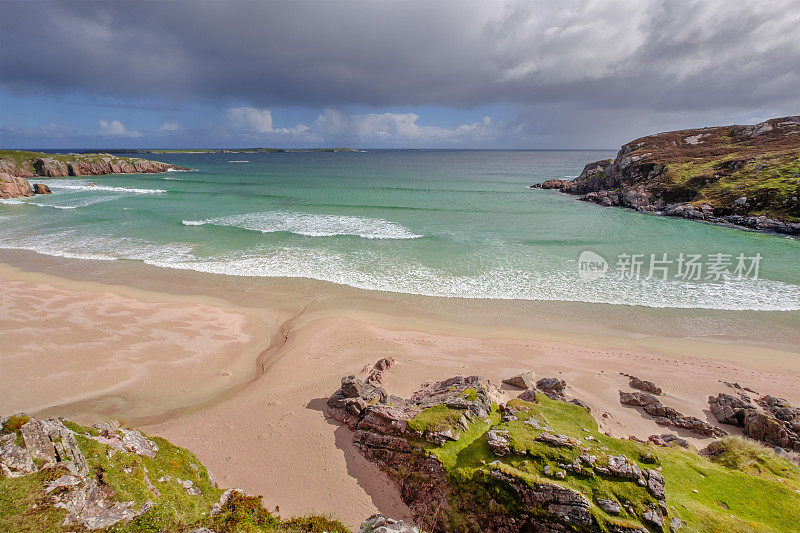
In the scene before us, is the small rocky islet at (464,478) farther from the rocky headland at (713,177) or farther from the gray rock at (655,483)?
the rocky headland at (713,177)

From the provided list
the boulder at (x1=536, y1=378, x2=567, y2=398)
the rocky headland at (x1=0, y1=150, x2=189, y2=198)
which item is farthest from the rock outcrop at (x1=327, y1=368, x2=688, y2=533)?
the rocky headland at (x1=0, y1=150, x2=189, y2=198)

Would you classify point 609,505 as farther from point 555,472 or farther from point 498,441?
point 498,441

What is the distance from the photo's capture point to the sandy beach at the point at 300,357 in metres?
10.9

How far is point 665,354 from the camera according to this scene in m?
16.6

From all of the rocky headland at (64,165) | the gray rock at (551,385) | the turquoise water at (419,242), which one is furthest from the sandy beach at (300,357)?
the rocky headland at (64,165)

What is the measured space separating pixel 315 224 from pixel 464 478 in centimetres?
3610

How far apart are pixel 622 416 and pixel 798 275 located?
24.9 metres

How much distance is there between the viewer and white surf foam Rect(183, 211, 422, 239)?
3703 cm

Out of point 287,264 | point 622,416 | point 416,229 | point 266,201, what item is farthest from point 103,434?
point 266,201

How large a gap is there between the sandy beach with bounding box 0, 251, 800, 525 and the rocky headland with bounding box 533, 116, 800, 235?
105ft

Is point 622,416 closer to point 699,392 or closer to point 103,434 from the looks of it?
point 699,392

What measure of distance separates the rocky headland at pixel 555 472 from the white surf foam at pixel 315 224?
2600 cm

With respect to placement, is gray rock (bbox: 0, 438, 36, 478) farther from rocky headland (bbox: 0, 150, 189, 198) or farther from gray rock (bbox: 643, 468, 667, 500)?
Result: rocky headland (bbox: 0, 150, 189, 198)

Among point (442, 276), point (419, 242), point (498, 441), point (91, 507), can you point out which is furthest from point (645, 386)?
point (419, 242)
